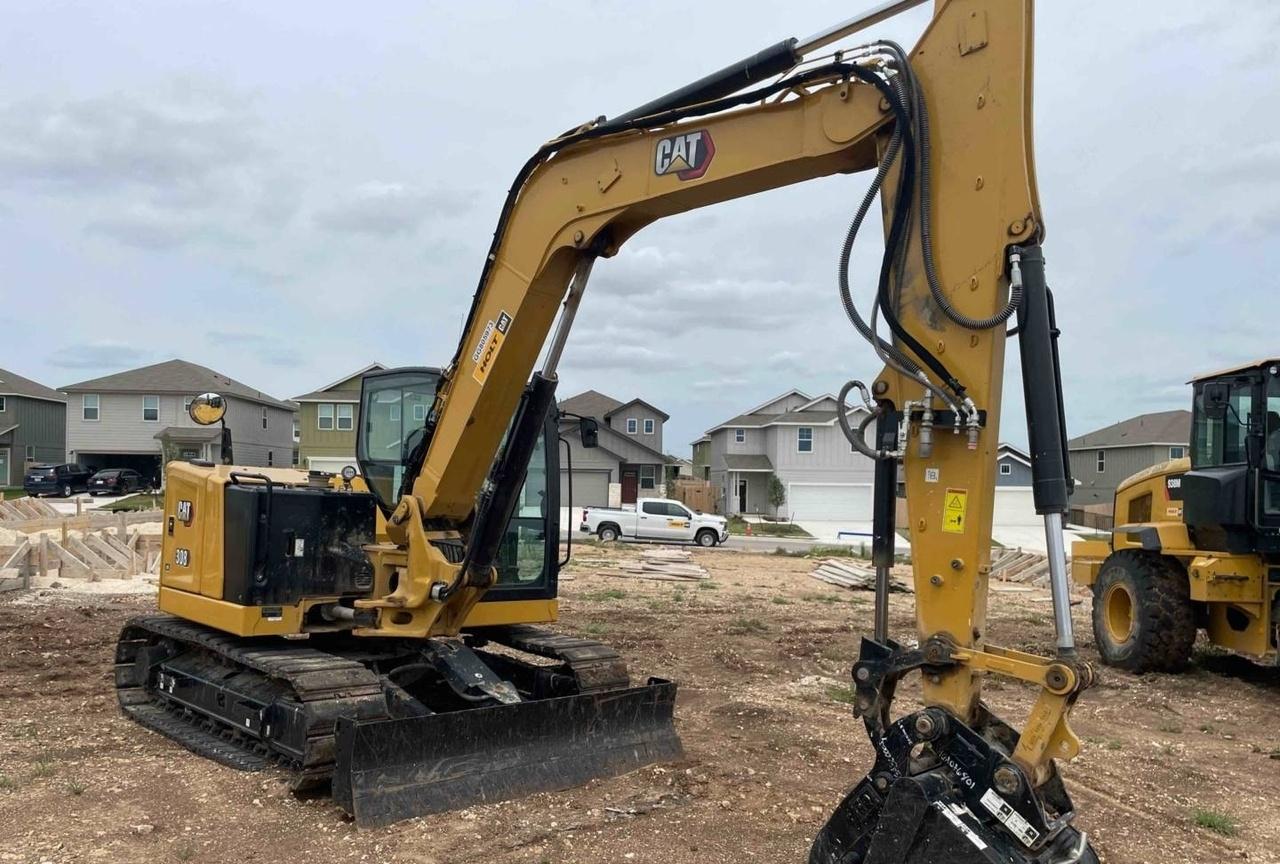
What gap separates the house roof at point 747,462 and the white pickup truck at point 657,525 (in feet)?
54.8

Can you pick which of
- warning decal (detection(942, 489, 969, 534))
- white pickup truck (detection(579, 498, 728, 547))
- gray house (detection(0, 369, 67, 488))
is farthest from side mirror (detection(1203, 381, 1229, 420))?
gray house (detection(0, 369, 67, 488))

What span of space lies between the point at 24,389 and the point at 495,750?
2228 inches

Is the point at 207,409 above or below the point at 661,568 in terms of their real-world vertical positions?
above

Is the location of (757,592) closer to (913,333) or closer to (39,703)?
(39,703)

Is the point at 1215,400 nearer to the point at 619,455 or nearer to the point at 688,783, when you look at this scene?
the point at 688,783

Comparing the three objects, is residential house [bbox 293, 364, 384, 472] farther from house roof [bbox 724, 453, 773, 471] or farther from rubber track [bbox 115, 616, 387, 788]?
rubber track [bbox 115, 616, 387, 788]

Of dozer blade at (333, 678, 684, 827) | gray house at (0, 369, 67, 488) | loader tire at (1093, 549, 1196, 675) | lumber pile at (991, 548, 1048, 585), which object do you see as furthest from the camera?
gray house at (0, 369, 67, 488)

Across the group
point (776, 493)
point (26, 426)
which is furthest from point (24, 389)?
point (776, 493)

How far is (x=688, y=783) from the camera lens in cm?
610

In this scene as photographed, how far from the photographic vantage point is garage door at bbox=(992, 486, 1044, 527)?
39.9 metres

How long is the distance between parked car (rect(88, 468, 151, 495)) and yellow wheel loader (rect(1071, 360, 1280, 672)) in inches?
1624

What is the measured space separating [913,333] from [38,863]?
15.5 ft

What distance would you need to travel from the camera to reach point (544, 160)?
6234 mm

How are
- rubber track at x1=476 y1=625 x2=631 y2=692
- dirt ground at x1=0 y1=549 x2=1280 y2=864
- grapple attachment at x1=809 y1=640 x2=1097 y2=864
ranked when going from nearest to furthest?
grapple attachment at x1=809 y1=640 x2=1097 y2=864, dirt ground at x1=0 y1=549 x2=1280 y2=864, rubber track at x1=476 y1=625 x2=631 y2=692
